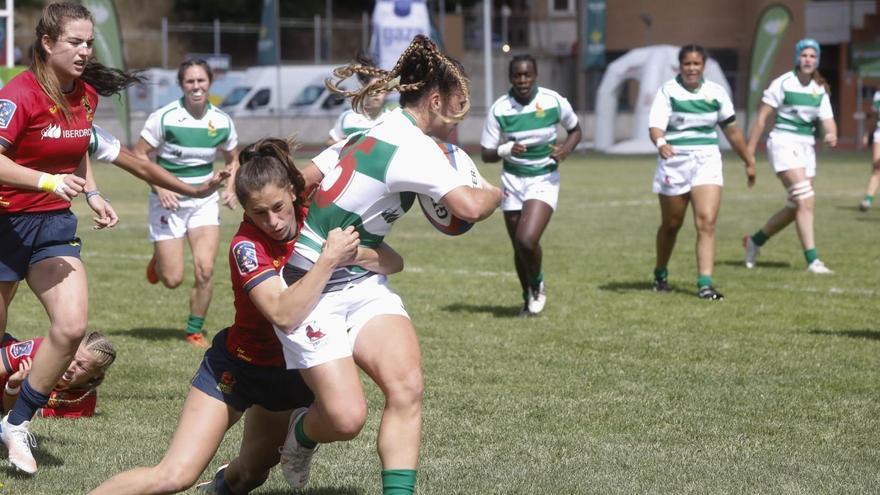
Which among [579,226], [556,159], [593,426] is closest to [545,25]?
[579,226]

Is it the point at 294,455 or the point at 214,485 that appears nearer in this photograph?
the point at 294,455

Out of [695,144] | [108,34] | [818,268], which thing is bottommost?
[818,268]

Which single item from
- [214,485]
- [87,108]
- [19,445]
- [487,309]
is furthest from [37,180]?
[487,309]

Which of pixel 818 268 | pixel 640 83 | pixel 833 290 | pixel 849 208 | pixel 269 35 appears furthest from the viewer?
pixel 269 35

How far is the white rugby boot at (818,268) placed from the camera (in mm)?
13327

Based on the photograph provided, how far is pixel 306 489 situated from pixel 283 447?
645 mm

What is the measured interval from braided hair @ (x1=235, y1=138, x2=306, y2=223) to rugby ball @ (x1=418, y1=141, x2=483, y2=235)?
0.46 meters

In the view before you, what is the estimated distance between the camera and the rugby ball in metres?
4.82

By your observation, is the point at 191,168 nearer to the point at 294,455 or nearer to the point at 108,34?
the point at 294,455

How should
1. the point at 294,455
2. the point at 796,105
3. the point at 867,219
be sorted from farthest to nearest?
the point at 867,219, the point at 796,105, the point at 294,455

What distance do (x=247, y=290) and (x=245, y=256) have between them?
12 centimetres

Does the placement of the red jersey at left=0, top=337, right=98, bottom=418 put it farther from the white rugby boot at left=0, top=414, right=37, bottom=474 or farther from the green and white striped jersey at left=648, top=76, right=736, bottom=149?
the green and white striped jersey at left=648, top=76, right=736, bottom=149

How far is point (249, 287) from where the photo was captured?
15.5 ft

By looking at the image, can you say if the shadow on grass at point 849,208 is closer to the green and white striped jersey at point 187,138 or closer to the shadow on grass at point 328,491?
the green and white striped jersey at point 187,138
